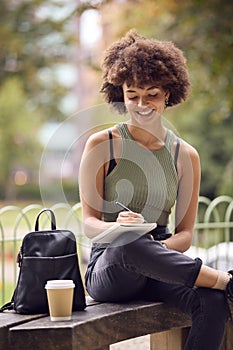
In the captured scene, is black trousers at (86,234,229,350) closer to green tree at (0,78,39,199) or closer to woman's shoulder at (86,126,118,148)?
woman's shoulder at (86,126,118,148)

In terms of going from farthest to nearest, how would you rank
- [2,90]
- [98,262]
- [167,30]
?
[2,90], [167,30], [98,262]

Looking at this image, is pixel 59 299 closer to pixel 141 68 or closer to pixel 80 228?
pixel 141 68

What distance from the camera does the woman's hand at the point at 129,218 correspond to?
3084 mm

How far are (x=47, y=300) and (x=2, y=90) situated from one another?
18742mm

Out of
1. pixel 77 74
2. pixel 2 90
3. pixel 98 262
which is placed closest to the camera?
pixel 98 262

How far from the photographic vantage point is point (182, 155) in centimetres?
358

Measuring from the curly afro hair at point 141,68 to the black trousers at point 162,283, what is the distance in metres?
0.68

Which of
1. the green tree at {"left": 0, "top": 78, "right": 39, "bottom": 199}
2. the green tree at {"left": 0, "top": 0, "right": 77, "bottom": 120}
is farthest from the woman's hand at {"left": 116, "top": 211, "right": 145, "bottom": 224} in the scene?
the green tree at {"left": 0, "top": 78, "right": 39, "bottom": 199}

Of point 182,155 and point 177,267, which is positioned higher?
point 182,155

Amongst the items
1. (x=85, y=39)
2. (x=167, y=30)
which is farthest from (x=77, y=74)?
(x=167, y=30)

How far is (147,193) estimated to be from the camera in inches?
135

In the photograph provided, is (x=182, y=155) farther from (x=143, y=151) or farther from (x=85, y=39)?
(x=85, y=39)

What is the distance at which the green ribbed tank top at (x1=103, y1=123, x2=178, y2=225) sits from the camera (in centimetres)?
337

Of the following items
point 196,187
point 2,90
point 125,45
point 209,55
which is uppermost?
point 2,90
